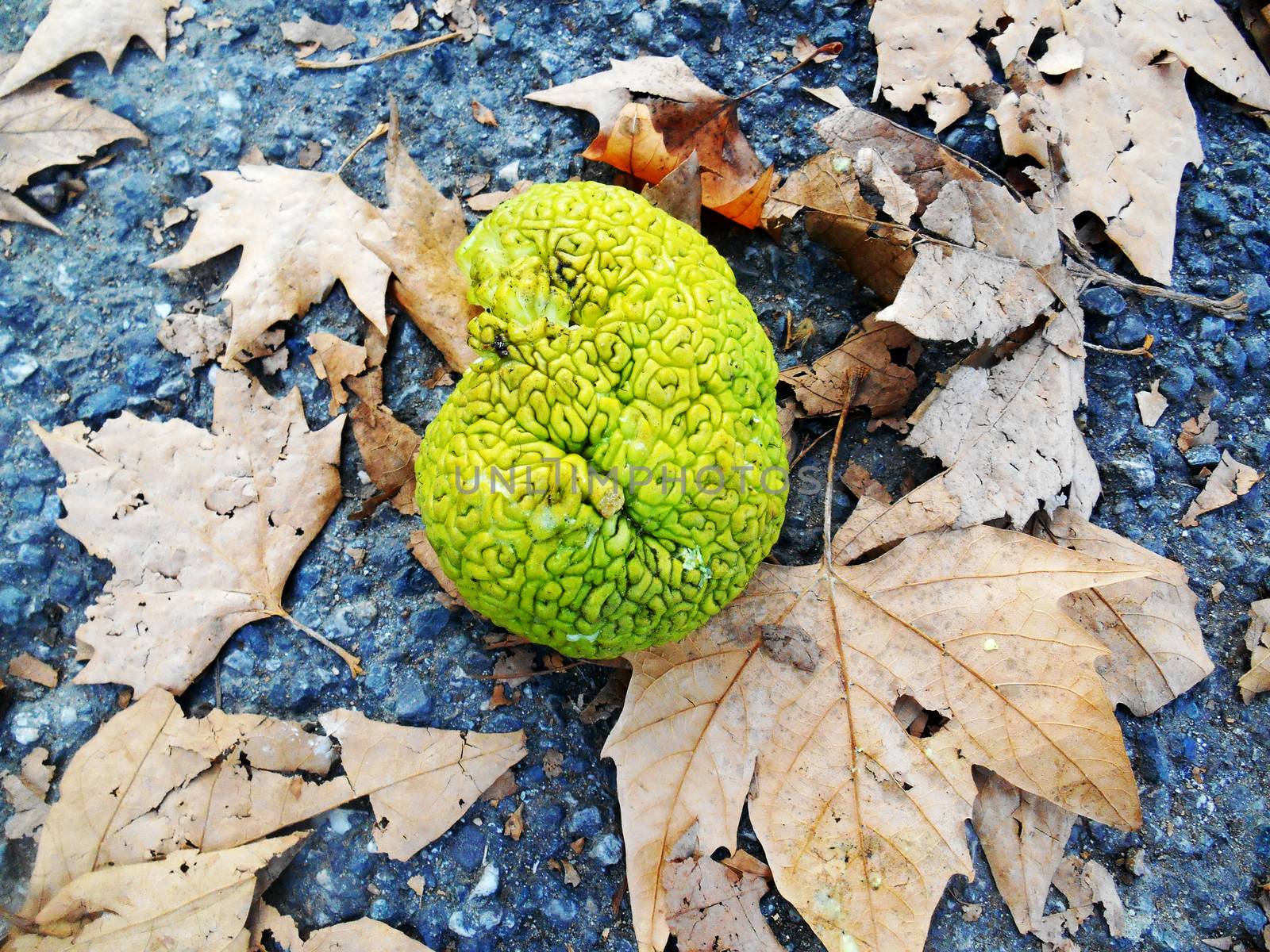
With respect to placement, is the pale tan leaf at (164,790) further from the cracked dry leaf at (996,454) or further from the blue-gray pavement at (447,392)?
the cracked dry leaf at (996,454)

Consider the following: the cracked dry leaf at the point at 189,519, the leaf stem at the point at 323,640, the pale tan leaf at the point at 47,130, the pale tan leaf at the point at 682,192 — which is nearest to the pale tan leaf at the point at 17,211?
the pale tan leaf at the point at 47,130

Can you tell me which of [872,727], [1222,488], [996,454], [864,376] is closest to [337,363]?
[864,376]

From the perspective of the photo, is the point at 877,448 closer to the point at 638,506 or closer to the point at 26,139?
the point at 638,506

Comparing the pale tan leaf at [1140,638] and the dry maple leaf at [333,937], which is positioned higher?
the pale tan leaf at [1140,638]

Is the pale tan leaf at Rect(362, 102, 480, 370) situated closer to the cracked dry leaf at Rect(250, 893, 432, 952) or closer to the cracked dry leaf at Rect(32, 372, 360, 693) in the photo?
the cracked dry leaf at Rect(32, 372, 360, 693)

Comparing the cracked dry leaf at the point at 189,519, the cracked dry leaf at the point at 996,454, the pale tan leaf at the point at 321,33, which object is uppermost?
the pale tan leaf at the point at 321,33

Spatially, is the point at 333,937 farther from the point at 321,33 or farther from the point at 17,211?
the point at 321,33
